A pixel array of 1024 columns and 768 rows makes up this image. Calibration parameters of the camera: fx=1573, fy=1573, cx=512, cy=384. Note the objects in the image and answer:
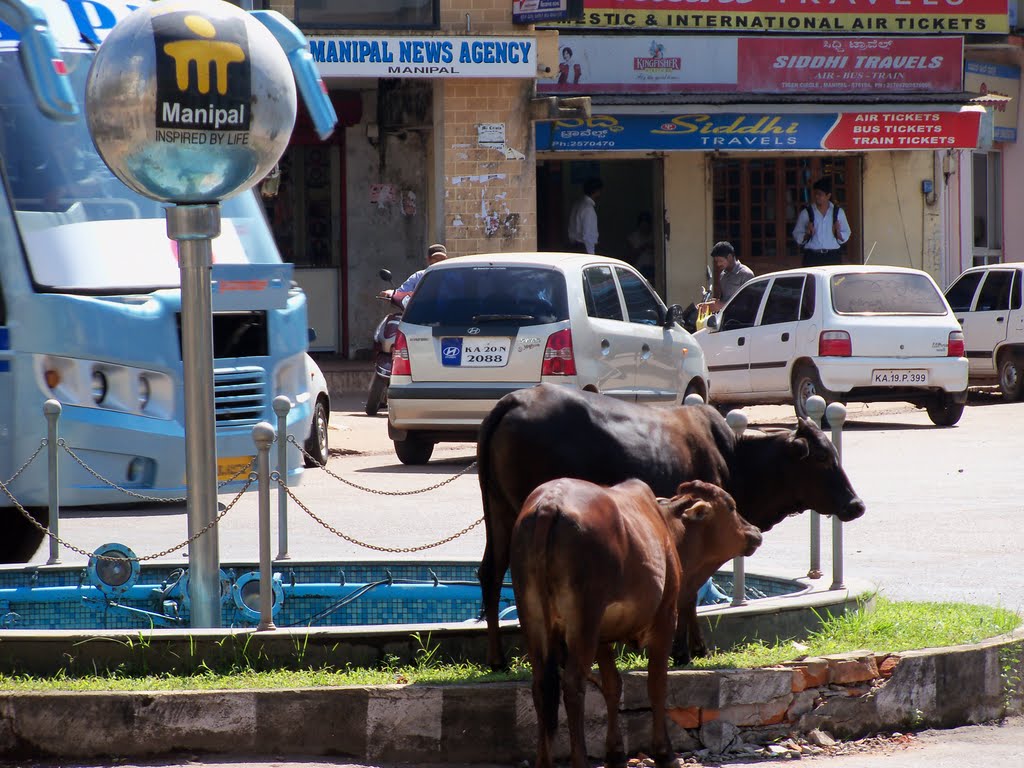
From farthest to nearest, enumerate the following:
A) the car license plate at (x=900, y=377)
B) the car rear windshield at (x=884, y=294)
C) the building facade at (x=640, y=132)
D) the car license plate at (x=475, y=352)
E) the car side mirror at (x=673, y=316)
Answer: the building facade at (x=640, y=132) < the car rear windshield at (x=884, y=294) < the car license plate at (x=900, y=377) < the car side mirror at (x=673, y=316) < the car license plate at (x=475, y=352)

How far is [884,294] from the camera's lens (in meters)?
17.2

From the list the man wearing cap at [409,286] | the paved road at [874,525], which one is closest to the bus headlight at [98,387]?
the paved road at [874,525]

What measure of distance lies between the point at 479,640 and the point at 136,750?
136cm

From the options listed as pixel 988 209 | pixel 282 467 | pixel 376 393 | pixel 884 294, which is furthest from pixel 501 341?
pixel 988 209

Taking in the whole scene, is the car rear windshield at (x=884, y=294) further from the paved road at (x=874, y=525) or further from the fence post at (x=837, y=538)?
the fence post at (x=837, y=538)

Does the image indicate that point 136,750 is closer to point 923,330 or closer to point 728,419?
point 728,419

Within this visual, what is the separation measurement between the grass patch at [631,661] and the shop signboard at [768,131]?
15.0 metres

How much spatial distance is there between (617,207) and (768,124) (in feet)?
14.0

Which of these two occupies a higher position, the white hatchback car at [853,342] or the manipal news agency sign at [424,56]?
the manipal news agency sign at [424,56]

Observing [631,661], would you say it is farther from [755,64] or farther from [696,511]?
[755,64]

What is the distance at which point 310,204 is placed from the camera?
23.0 meters

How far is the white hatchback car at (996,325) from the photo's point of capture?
2055 centimetres

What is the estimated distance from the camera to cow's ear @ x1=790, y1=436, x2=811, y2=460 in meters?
6.58

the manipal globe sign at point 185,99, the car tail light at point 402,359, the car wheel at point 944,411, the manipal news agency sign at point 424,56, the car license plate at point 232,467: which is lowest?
the car wheel at point 944,411
